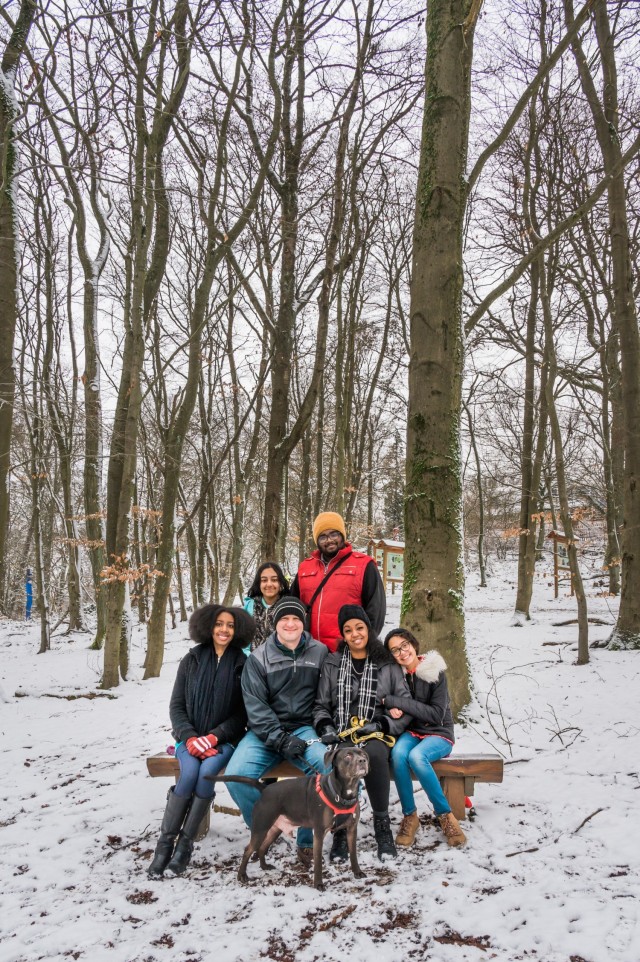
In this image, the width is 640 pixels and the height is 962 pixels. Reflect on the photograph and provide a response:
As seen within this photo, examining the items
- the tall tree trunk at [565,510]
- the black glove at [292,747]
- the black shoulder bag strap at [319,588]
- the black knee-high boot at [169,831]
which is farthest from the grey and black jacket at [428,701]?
the tall tree trunk at [565,510]

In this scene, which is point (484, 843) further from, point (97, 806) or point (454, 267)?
point (454, 267)

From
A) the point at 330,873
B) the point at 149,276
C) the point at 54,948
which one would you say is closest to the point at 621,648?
the point at 330,873

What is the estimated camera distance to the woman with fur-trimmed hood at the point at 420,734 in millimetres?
3338

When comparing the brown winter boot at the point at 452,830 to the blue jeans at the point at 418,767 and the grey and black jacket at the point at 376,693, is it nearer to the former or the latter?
the blue jeans at the point at 418,767

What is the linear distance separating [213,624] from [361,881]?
5.50 ft

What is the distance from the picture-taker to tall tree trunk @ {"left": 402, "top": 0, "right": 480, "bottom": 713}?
499 centimetres

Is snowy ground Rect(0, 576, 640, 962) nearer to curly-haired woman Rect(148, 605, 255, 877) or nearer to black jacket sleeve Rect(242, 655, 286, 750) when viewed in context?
curly-haired woman Rect(148, 605, 255, 877)

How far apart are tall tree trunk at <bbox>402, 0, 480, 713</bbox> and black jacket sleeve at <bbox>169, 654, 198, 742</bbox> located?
212 cm

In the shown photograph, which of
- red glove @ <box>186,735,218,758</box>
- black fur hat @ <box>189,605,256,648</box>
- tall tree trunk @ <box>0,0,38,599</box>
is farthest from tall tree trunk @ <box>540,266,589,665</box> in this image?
tall tree trunk @ <box>0,0,38,599</box>

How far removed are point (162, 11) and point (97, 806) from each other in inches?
374

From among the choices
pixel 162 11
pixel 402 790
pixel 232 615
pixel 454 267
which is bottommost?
pixel 402 790

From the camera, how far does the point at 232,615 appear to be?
382cm

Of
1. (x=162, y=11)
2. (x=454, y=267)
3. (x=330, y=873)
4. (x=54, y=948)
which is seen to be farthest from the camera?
(x=162, y=11)

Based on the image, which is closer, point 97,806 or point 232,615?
point 232,615
